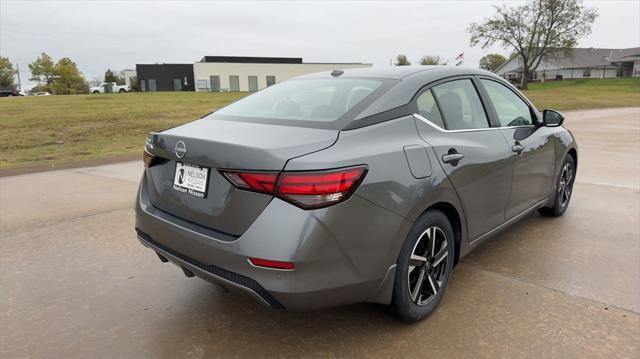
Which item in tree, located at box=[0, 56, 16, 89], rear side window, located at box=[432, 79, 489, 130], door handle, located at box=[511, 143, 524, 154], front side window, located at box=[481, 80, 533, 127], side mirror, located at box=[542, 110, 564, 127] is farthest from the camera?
tree, located at box=[0, 56, 16, 89]

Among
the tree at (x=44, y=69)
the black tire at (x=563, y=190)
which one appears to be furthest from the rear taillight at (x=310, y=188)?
the tree at (x=44, y=69)

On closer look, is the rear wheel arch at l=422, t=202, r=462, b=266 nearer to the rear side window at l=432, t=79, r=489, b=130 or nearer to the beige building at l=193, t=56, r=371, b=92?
the rear side window at l=432, t=79, r=489, b=130

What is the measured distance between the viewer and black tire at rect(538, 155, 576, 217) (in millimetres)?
4730

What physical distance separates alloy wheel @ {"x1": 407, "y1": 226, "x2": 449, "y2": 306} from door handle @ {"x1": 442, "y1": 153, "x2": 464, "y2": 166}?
16.2 inches

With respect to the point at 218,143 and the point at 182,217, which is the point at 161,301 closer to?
the point at 182,217

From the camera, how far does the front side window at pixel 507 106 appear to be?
3.69 m

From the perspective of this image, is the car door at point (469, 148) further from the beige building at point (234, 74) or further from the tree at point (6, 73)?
the tree at point (6, 73)

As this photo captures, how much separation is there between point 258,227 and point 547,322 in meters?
1.87

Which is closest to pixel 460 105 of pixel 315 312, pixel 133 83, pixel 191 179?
pixel 315 312

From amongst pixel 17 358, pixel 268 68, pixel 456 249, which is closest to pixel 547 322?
pixel 456 249

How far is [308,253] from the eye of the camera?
2.16m

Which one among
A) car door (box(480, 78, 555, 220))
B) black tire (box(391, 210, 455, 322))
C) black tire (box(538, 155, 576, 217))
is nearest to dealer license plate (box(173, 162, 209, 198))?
black tire (box(391, 210, 455, 322))

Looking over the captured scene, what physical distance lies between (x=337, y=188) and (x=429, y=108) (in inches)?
44.0

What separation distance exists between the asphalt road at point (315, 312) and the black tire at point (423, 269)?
12cm
